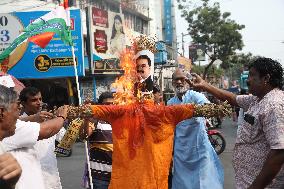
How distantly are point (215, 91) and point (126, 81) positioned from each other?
37.2 inches

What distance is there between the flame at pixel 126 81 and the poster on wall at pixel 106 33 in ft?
52.1

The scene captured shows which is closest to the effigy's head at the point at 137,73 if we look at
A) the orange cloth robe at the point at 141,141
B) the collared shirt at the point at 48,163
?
the orange cloth robe at the point at 141,141

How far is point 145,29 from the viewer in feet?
117

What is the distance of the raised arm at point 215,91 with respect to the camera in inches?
140

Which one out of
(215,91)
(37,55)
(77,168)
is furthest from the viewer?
(37,55)

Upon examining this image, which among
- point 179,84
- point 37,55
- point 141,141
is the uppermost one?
point 37,55

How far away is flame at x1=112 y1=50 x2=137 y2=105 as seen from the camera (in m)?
4.07

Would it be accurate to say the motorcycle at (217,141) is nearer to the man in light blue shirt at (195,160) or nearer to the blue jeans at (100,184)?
the man in light blue shirt at (195,160)

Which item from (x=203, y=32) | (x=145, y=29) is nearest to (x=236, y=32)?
(x=203, y=32)

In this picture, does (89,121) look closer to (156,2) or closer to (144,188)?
(144,188)

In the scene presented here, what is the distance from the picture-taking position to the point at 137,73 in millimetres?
4168

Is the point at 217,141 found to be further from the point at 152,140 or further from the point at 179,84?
the point at 152,140

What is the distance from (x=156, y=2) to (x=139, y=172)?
1436 inches

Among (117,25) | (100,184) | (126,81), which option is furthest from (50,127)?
(117,25)
